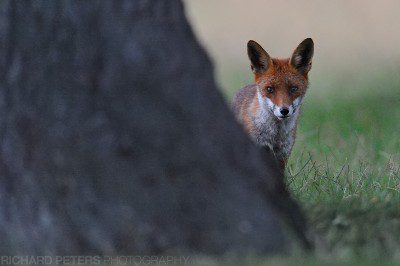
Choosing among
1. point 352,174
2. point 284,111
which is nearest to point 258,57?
point 284,111

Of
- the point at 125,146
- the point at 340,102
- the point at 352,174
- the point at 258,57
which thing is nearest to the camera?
the point at 125,146

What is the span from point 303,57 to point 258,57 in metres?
0.39

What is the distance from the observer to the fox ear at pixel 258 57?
8.05 meters

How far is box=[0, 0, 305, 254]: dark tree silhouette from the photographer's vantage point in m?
4.54

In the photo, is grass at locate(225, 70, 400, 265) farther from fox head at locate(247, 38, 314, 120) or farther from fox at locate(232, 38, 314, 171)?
fox head at locate(247, 38, 314, 120)

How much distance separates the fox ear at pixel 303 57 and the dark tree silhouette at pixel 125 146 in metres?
3.33

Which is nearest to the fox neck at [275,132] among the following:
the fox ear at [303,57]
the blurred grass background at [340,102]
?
the blurred grass background at [340,102]

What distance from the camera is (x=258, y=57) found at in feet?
26.7

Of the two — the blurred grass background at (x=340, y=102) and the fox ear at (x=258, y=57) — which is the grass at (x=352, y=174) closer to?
the blurred grass background at (x=340, y=102)

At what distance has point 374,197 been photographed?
555 centimetres

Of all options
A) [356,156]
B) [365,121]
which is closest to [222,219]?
[356,156]

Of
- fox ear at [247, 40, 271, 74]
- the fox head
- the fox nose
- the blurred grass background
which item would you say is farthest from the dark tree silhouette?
fox ear at [247, 40, 271, 74]

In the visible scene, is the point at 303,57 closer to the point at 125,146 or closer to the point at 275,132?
the point at 275,132

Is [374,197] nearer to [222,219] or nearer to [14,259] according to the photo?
[222,219]
